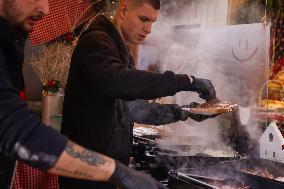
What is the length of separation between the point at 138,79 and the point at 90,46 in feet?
1.01

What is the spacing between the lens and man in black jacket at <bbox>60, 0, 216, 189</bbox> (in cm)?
182

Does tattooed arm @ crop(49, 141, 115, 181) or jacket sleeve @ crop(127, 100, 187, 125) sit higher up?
jacket sleeve @ crop(127, 100, 187, 125)

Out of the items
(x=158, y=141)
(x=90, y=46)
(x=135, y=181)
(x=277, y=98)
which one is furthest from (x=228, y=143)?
(x=277, y=98)

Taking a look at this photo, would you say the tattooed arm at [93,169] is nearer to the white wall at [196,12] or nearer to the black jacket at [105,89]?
the black jacket at [105,89]

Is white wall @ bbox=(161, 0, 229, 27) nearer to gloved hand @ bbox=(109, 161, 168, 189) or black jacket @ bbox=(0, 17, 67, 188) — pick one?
gloved hand @ bbox=(109, 161, 168, 189)

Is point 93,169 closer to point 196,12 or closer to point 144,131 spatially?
point 144,131

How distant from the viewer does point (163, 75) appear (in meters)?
1.85

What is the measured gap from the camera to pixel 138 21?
7.31ft

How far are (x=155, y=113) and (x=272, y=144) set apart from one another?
2.35ft

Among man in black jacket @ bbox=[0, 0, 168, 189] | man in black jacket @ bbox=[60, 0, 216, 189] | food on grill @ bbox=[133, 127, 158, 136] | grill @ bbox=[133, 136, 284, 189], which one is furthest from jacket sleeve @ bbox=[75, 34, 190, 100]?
food on grill @ bbox=[133, 127, 158, 136]

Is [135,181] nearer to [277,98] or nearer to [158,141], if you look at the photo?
[158,141]

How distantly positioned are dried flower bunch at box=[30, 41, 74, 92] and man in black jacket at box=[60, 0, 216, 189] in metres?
1.84

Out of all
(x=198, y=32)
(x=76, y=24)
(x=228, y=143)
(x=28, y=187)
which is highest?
(x=76, y=24)

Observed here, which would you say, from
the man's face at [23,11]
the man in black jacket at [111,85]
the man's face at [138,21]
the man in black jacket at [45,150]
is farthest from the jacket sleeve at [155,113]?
the man in black jacket at [45,150]
